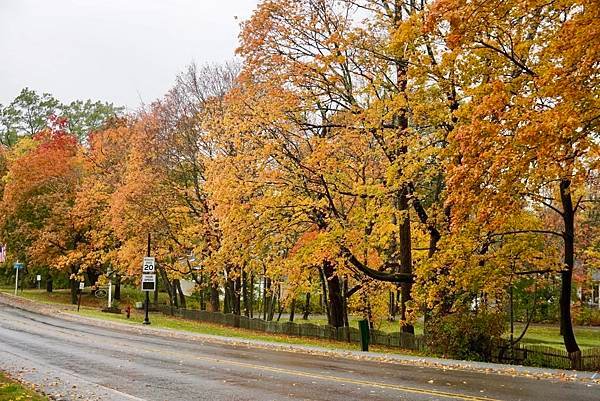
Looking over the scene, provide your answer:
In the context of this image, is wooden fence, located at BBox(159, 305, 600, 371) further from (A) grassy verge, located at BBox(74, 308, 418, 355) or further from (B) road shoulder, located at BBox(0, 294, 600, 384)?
(B) road shoulder, located at BBox(0, 294, 600, 384)

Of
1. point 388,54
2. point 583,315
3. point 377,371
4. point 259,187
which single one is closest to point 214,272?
point 259,187

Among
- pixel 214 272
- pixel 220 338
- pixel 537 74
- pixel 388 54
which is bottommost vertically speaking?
pixel 220 338

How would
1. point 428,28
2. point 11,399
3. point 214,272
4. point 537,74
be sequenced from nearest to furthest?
point 11,399, point 428,28, point 537,74, point 214,272

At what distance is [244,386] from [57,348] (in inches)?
404

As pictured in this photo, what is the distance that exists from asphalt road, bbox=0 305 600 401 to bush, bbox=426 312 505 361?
266 centimetres

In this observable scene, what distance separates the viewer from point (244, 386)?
12641 millimetres

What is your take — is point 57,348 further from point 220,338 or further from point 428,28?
point 428,28

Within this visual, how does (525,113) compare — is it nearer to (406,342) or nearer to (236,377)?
(236,377)

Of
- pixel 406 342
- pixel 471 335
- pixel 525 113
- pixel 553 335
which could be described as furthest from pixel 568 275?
pixel 553 335

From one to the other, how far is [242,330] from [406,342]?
44.9 feet

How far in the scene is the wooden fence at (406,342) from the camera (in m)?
17.7

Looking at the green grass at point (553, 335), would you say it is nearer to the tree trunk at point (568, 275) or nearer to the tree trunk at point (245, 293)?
the tree trunk at point (568, 275)

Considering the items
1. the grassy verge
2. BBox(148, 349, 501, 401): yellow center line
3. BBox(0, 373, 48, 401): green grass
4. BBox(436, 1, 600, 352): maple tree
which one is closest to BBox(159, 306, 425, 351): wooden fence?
the grassy verge

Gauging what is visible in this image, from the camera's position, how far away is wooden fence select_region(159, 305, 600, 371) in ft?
58.2
